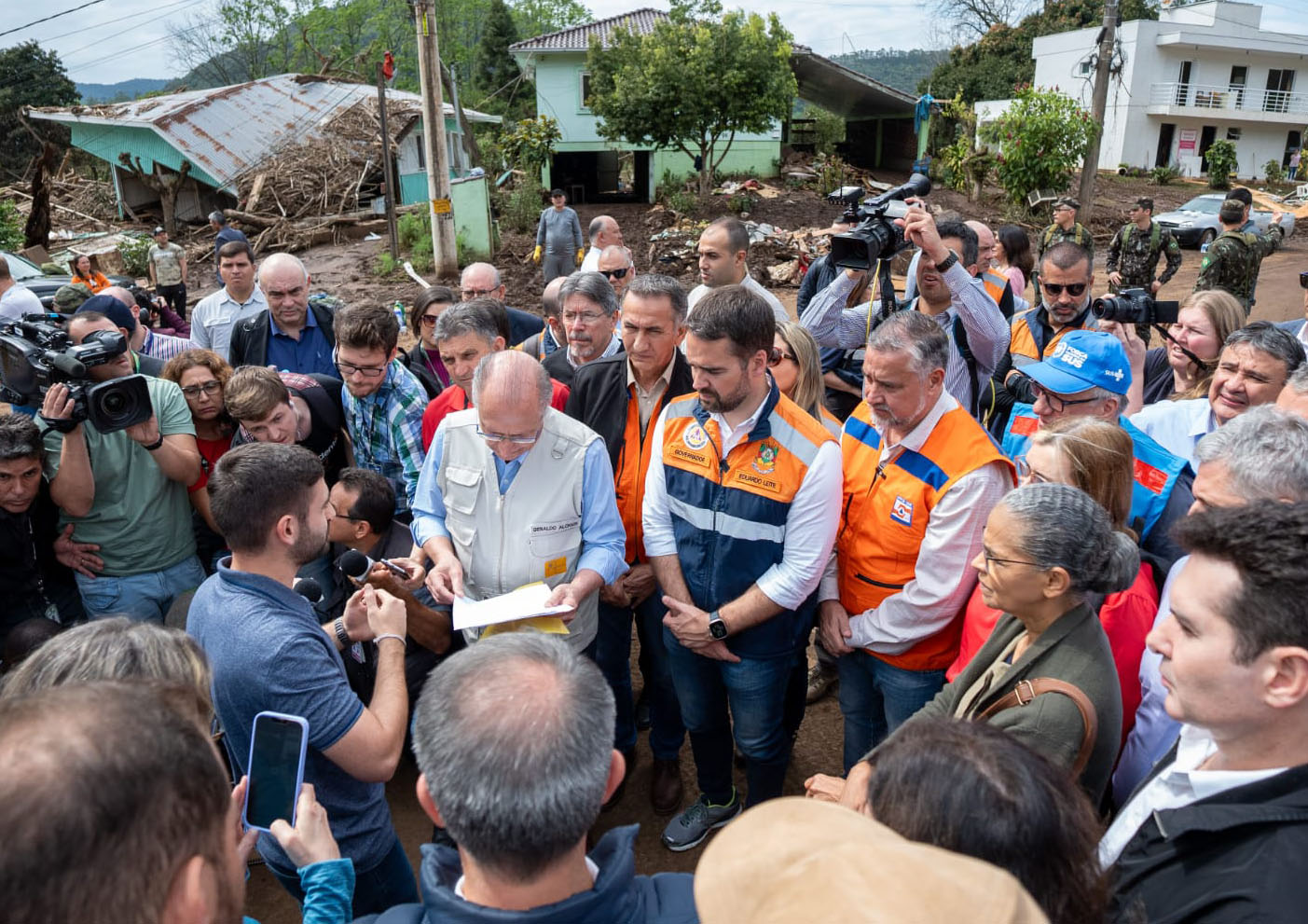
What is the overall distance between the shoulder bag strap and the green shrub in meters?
32.3

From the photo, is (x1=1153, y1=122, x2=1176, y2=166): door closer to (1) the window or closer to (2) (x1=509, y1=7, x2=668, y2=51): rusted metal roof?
(2) (x1=509, y1=7, x2=668, y2=51): rusted metal roof

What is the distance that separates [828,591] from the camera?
123 inches

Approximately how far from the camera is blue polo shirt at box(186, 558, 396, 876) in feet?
6.76

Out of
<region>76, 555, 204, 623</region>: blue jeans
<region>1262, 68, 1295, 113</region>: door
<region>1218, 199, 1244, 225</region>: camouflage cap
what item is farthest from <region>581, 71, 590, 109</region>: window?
<region>1262, 68, 1295, 113</region>: door

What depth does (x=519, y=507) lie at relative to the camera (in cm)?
303

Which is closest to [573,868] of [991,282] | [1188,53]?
[991,282]

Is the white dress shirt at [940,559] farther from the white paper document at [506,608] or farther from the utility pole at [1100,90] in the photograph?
the utility pole at [1100,90]

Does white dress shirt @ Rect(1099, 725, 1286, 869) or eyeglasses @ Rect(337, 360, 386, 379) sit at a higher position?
eyeglasses @ Rect(337, 360, 386, 379)

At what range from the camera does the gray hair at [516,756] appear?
4.39 ft

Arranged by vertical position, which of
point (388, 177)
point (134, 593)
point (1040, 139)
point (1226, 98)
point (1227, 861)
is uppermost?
point (1226, 98)

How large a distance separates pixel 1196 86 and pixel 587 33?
26077 mm

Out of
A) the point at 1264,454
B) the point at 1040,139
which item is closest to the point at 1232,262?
the point at 1264,454

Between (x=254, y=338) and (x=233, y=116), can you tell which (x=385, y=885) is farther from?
(x=233, y=116)

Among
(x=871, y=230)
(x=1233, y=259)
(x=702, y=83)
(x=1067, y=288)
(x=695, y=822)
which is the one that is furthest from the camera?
(x=702, y=83)
